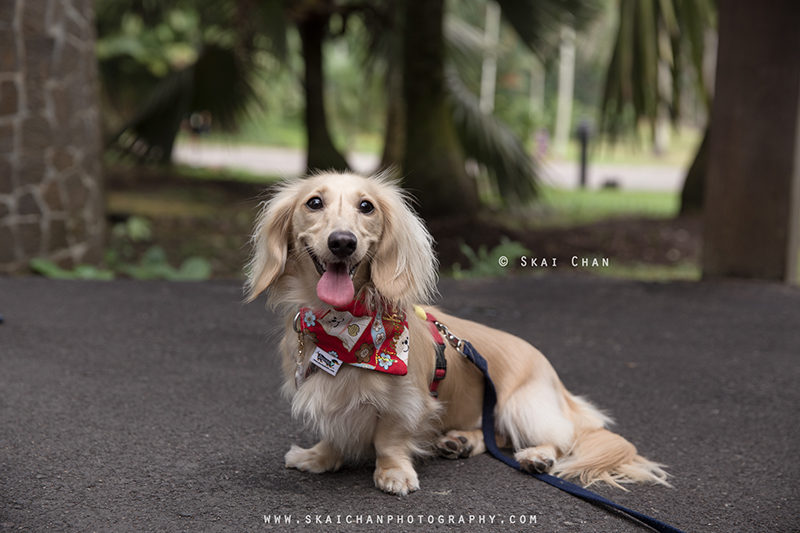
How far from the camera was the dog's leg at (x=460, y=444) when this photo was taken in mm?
2484

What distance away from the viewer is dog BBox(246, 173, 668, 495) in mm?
2141

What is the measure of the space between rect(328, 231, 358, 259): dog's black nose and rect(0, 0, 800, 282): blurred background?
1.90 feet

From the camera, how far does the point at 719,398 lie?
10.7 ft

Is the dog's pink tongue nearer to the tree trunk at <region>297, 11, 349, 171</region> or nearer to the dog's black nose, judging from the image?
the dog's black nose

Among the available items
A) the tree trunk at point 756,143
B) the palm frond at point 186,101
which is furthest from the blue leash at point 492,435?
the palm frond at point 186,101

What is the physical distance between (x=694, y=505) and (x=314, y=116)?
24.3 ft

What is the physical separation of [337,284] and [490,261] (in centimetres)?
406

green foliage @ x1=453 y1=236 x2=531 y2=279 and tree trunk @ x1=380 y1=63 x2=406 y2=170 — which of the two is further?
tree trunk @ x1=380 y1=63 x2=406 y2=170

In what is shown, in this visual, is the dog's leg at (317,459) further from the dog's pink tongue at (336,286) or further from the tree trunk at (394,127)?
the tree trunk at (394,127)

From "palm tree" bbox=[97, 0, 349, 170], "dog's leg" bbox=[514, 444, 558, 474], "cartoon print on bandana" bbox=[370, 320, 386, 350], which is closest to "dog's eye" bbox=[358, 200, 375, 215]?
"cartoon print on bandana" bbox=[370, 320, 386, 350]

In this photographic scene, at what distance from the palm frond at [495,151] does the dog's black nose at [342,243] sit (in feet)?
20.2

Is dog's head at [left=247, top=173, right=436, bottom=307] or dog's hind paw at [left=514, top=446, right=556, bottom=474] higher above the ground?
dog's head at [left=247, top=173, right=436, bottom=307]

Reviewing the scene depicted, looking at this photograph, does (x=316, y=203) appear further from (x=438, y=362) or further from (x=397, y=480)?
(x=397, y=480)

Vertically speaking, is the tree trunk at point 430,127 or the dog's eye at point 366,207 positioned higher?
the tree trunk at point 430,127
